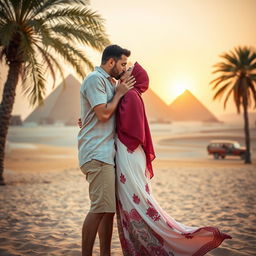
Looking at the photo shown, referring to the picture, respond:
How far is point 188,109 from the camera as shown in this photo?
138875mm

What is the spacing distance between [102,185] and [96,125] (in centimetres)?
48

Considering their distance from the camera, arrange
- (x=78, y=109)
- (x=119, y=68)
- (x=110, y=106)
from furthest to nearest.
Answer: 1. (x=78, y=109)
2. (x=119, y=68)
3. (x=110, y=106)

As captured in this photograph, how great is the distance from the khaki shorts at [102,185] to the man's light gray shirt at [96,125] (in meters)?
0.06

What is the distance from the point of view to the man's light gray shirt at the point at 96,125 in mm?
2629

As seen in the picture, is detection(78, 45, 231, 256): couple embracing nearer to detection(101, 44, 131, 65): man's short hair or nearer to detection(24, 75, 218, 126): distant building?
detection(101, 44, 131, 65): man's short hair

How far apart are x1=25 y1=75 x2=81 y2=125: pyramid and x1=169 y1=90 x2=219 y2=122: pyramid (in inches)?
1599

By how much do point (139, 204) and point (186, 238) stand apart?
1.59ft

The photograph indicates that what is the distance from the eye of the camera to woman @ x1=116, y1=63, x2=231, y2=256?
2.68 metres

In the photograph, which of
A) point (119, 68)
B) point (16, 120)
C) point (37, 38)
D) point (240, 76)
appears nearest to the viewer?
point (119, 68)

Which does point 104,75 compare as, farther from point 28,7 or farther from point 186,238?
point 28,7

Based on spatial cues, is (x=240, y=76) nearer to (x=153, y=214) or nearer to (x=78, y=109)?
(x=153, y=214)

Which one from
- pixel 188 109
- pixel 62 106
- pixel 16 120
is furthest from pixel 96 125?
pixel 188 109

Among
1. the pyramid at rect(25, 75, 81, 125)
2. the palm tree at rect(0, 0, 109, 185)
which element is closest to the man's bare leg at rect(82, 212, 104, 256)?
the palm tree at rect(0, 0, 109, 185)

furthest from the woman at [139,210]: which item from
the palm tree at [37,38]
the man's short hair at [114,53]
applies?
the palm tree at [37,38]
